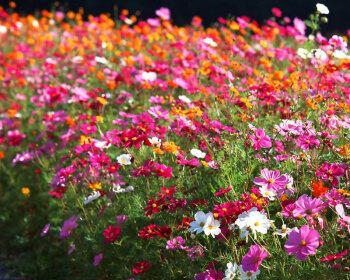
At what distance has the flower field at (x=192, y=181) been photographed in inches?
107

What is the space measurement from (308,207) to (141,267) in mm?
986

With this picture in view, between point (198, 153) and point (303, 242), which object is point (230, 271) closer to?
point (303, 242)

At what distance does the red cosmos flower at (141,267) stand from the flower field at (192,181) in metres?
0.01

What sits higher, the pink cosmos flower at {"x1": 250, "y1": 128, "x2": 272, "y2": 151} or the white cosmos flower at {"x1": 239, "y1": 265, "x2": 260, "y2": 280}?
the pink cosmos flower at {"x1": 250, "y1": 128, "x2": 272, "y2": 151}

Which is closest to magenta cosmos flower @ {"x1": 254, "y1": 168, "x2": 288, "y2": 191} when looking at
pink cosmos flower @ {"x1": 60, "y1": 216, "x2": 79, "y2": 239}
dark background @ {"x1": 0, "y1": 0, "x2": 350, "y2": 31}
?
pink cosmos flower @ {"x1": 60, "y1": 216, "x2": 79, "y2": 239}

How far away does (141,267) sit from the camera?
310 cm

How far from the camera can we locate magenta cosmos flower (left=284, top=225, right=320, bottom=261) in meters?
2.38

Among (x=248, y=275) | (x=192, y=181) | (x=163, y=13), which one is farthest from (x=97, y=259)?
(x=163, y=13)

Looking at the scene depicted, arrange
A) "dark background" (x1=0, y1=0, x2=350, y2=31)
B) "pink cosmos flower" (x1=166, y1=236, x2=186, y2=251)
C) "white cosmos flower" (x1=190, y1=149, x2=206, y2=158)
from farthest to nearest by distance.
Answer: "dark background" (x1=0, y1=0, x2=350, y2=31)
"white cosmos flower" (x1=190, y1=149, x2=206, y2=158)
"pink cosmos flower" (x1=166, y1=236, x2=186, y2=251)

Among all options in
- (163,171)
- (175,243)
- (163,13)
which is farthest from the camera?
(163,13)

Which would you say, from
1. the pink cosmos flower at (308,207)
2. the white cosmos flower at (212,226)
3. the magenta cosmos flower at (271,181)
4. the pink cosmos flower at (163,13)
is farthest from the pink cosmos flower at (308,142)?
the pink cosmos flower at (163,13)

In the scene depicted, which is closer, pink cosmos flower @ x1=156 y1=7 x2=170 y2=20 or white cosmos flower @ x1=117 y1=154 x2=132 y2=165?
white cosmos flower @ x1=117 y1=154 x2=132 y2=165

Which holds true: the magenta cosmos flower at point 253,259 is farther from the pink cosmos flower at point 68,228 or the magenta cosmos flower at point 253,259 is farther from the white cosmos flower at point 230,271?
the pink cosmos flower at point 68,228

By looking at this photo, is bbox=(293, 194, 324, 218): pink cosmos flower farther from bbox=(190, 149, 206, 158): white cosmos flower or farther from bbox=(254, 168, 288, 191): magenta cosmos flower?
bbox=(190, 149, 206, 158): white cosmos flower
